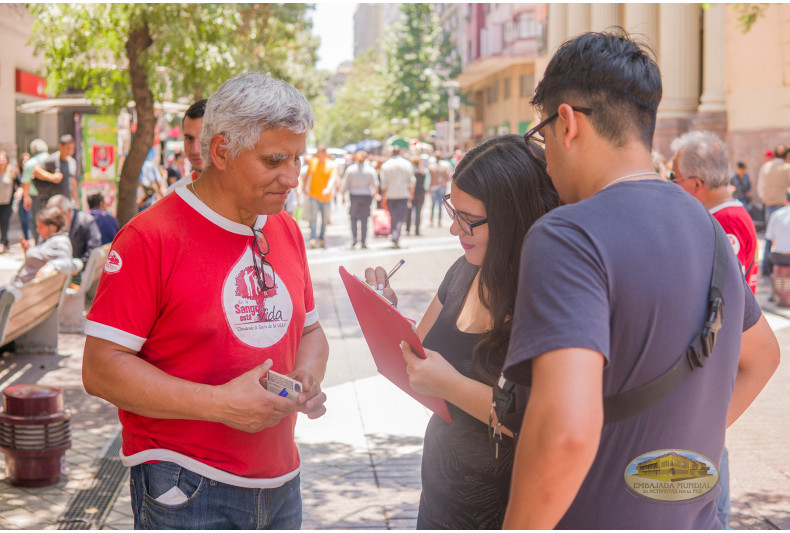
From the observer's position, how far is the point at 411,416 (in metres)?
7.05

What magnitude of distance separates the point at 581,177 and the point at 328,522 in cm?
347

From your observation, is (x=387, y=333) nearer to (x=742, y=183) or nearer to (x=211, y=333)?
(x=211, y=333)

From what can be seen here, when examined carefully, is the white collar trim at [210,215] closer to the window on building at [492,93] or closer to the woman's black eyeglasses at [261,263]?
the woman's black eyeglasses at [261,263]

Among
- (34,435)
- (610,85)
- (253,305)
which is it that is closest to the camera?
(610,85)

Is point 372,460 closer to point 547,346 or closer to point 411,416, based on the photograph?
point 411,416

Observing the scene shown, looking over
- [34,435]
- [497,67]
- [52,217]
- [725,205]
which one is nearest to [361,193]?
[52,217]

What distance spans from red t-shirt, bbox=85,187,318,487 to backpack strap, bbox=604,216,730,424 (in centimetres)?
123

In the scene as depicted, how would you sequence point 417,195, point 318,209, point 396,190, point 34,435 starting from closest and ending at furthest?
point 34,435, point 318,209, point 396,190, point 417,195

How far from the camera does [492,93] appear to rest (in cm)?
6300

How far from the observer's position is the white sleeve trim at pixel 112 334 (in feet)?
8.18

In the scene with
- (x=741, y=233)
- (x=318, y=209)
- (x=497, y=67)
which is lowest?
(x=318, y=209)

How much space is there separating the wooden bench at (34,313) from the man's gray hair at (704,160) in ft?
15.4

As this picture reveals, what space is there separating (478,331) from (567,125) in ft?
3.07

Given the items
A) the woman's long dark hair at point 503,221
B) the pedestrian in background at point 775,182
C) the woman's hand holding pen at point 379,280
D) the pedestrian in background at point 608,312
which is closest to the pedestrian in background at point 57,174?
the pedestrian in background at point 775,182
